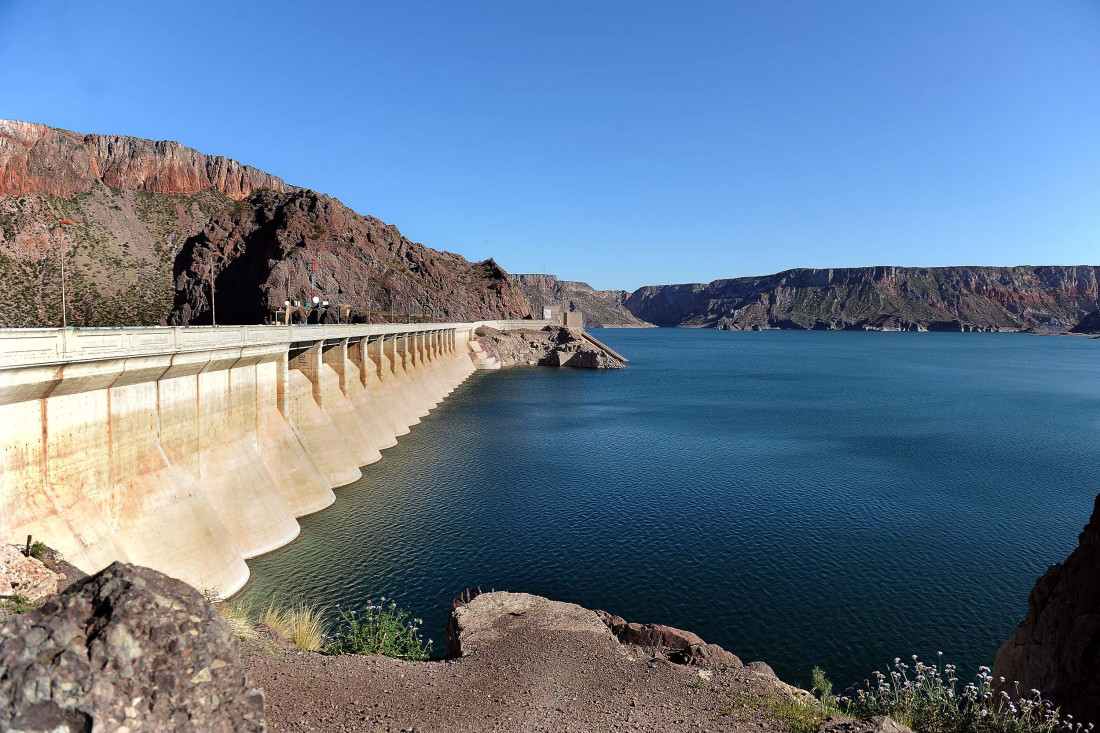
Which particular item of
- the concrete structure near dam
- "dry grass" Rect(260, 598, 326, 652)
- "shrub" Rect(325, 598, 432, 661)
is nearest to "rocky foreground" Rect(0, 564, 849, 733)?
"dry grass" Rect(260, 598, 326, 652)

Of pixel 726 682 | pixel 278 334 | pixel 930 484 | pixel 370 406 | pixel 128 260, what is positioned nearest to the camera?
pixel 726 682

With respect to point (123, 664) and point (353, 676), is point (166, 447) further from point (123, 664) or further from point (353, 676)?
point (123, 664)

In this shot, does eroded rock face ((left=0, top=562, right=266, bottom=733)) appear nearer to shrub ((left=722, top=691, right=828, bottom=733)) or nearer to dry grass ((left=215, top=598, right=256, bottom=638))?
dry grass ((left=215, top=598, right=256, bottom=638))

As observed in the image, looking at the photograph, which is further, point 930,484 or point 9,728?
point 930,484

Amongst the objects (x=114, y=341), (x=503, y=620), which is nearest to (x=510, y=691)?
(x=503, y=620)

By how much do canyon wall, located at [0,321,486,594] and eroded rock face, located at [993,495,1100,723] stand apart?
24.0m

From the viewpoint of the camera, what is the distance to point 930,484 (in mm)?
39406

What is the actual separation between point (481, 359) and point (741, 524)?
3577 inches

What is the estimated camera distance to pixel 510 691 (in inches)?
512

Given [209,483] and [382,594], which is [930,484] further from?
[209,483]

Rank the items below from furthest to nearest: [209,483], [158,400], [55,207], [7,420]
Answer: [55,207], [209,483], [158,400], [7,420]

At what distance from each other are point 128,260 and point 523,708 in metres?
119

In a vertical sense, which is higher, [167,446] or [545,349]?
[545,349]

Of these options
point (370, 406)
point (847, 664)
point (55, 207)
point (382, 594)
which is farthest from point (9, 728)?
point (55, 207)
